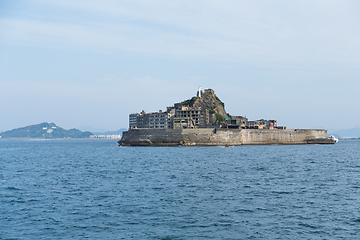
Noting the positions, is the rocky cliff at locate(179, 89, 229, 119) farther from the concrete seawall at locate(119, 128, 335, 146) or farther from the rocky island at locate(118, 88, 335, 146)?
the concrete seawall at locate(119, 128, 335, 146)

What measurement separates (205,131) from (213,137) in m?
3.55

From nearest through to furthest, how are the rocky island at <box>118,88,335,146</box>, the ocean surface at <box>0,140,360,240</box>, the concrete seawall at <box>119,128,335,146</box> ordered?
1. the ocean surface at <box>0,140,360,240</box>
2. the concrete seawall at <box>119,128,335,146</box>
3. the rocky island at <box>118,88,335,146</box>

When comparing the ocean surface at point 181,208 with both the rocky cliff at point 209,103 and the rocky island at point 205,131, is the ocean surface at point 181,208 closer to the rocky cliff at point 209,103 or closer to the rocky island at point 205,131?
the rocky island at point 205,131

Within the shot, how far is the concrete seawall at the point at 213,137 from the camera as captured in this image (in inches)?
4783

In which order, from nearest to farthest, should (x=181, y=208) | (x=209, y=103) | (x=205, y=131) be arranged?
(x=181, y=208), (x=205, y=131), (x=209, y=103)

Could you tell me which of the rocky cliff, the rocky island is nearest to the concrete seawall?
the rocky island

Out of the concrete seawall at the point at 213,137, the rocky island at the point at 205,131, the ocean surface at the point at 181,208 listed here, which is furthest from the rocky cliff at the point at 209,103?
the ocean surface at the point at 181,208

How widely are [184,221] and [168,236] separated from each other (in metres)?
2.85

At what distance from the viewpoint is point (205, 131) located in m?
121

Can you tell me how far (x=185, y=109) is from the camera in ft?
503

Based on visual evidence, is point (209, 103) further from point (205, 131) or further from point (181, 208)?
point (181, 208)

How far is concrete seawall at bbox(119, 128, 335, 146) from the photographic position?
122 metres

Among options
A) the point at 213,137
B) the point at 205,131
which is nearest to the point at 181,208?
the point at 205,131

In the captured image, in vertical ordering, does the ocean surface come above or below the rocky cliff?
below
